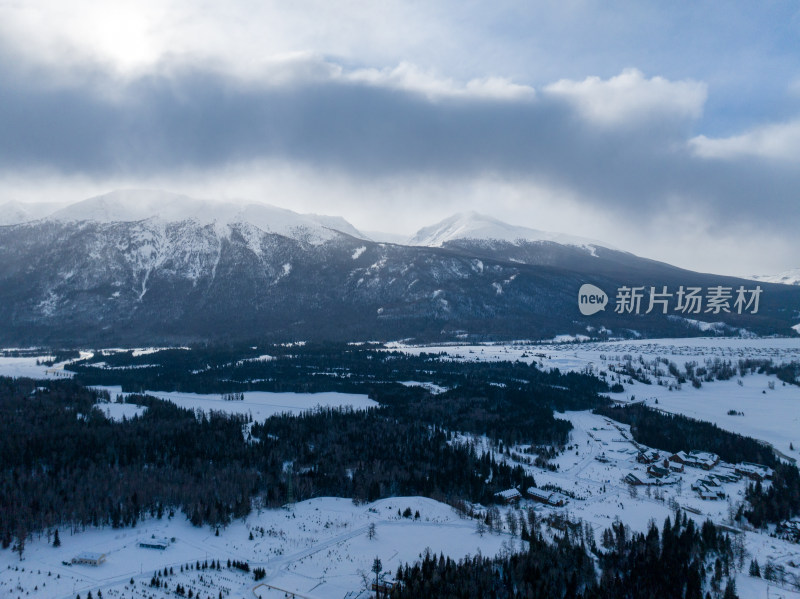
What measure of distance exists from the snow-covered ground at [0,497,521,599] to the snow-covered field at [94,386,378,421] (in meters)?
58.4

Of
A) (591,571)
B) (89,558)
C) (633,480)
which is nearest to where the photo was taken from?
(591,571)

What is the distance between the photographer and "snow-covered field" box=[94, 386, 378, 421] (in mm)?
133600

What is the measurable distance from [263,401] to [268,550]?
86649mm

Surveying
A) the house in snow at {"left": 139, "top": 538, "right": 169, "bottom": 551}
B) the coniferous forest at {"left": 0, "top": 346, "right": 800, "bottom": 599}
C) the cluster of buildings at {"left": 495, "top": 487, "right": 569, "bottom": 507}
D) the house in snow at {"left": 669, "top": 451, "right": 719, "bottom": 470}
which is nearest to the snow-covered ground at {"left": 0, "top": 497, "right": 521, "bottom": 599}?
the house in snow at {"left": 139, "top": 538, "right": 169, "bottom": 551}

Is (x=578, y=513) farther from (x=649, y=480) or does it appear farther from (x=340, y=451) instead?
(x=340, y=451)

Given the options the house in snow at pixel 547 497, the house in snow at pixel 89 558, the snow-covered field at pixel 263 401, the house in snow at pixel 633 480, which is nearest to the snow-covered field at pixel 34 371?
the snow-covered field at pixel 263 401

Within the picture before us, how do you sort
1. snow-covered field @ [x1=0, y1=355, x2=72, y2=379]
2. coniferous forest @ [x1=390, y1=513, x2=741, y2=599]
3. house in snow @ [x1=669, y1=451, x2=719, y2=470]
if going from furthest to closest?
1. snow-covered field @ [x1=0, y1=355, x2=72, y2=379]
2. house in snow @ [x1=669, y1=451, x2=719, y2=470]
3. coniferous forest @ [x1=390, y1=513, x2=741, y2=599]

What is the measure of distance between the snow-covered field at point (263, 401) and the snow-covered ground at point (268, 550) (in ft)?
192

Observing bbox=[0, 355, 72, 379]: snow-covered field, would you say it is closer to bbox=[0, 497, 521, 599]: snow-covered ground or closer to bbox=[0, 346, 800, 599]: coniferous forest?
bbox=[0, 346, 800, 599]: coniferous forest

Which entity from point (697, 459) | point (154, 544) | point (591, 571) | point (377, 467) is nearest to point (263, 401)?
point (377, 467)

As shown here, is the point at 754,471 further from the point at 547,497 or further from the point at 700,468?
the point at 547,497

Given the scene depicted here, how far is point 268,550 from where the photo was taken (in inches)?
2411

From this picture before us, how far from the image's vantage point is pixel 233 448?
319 ft

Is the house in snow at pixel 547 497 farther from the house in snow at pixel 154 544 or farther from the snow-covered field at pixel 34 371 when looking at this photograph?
the snow-covered field at pixel 34 371
